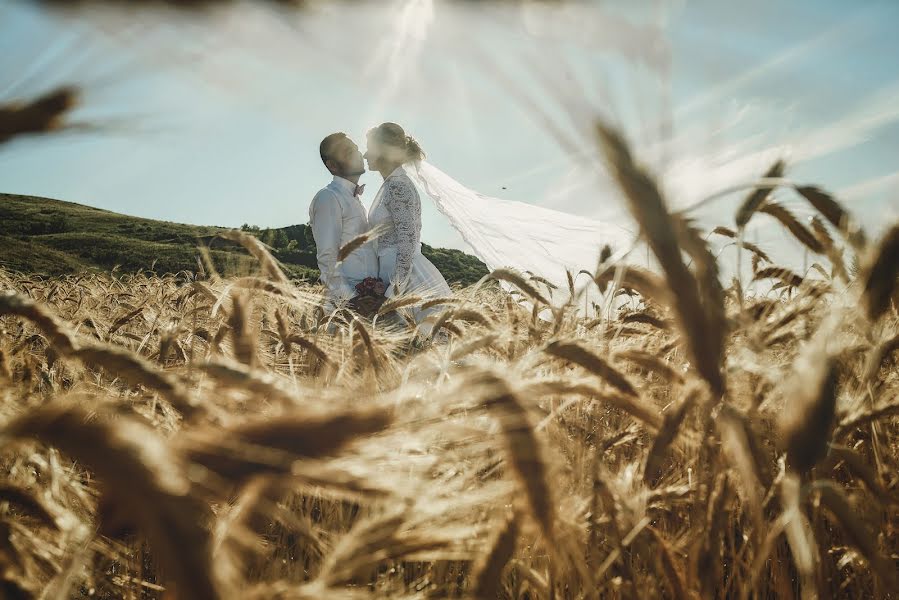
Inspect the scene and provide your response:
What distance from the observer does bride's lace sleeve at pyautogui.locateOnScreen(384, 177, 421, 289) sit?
464 cm

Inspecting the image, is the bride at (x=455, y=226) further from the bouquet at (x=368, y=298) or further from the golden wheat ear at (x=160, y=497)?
the golden wheat ear at (x=160, y=497)

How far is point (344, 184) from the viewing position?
4.86 meters

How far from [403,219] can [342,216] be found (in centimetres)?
57

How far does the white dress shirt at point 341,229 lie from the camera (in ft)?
15.2

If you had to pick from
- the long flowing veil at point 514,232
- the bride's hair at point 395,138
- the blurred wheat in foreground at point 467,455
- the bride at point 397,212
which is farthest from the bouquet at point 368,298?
the long flowing veil at point 514,232

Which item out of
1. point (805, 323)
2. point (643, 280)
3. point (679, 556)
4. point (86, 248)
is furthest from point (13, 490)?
point (86, 248)

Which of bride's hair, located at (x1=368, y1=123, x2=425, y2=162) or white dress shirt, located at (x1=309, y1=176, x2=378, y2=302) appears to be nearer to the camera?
white dress shirt, located at (x1=309, y1=176, x2=378, y2=302)

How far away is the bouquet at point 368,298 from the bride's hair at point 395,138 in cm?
145

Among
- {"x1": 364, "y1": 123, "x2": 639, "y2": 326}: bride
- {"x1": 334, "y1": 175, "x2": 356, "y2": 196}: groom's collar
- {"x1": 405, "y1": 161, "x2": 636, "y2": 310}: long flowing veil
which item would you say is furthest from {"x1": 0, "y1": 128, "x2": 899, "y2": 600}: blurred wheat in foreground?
{"x1": 405, "y1": 161, "x2": 636, "y2": 310}: long flowing veil

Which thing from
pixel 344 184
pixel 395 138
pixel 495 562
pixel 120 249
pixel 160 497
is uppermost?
pixel 120 249

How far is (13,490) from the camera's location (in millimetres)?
671

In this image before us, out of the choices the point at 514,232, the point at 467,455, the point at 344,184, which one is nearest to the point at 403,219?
the point at 344,184

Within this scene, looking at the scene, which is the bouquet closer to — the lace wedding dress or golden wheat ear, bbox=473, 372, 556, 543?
the lace wedding dress

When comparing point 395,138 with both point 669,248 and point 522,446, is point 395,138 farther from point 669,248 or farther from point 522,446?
point 522,446
